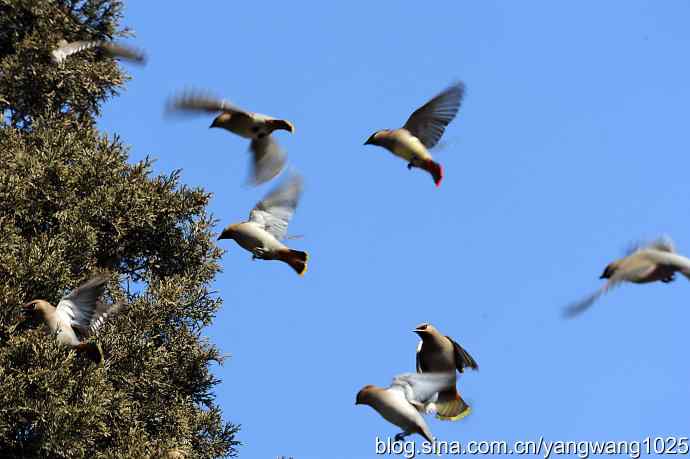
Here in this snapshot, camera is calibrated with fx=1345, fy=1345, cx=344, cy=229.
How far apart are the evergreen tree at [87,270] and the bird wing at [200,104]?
5.04ft

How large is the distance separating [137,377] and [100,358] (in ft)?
4.74

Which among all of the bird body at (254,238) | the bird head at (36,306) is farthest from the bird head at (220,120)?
the bird head at (36,306)

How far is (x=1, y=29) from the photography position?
1397 centimetres

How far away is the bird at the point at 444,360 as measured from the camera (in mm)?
8930

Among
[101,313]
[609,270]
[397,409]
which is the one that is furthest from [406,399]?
[101,313]

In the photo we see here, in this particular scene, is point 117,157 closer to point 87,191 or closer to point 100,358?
point 87,191

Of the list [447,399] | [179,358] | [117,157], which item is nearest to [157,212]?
[117,157]

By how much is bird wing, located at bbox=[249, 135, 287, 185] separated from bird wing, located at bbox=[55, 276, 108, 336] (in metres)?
1.48

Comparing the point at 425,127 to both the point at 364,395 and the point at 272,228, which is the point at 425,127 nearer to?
the point at 272,228

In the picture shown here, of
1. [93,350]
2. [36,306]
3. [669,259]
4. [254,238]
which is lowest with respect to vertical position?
[669,259]

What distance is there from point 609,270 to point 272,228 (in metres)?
3.27

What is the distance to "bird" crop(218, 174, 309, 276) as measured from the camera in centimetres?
981

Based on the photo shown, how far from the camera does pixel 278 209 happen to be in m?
10.4

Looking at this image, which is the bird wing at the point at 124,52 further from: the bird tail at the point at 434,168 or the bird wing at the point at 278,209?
the bird tail at the point at 434,168
